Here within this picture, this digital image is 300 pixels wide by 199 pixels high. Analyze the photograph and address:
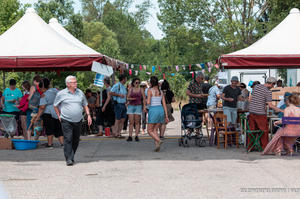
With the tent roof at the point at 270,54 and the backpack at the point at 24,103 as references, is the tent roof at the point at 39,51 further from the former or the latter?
the tent roof at the point at 270,54

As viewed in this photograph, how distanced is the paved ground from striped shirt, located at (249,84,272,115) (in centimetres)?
103

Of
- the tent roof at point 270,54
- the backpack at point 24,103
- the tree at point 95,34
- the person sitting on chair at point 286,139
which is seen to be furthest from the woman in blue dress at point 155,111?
the tree at point 95,34

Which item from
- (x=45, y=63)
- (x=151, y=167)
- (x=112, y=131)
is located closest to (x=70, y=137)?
(x=151, y=167)

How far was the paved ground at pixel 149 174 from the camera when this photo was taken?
7.21 metres

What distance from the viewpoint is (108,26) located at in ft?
272

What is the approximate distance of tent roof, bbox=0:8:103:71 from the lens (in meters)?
12.4

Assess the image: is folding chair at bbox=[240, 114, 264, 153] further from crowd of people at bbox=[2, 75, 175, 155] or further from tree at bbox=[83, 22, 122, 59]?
tree at bbox=[83, 22, 122, 59]

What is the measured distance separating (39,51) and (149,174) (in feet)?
18.2

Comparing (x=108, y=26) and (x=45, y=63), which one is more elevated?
(x=108, y=26)

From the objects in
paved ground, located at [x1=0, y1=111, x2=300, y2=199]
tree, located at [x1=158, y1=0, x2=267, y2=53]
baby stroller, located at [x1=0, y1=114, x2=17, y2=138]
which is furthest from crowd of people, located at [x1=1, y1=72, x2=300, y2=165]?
tree, located at [x1=158, y1=0, x2=267, y2=53]

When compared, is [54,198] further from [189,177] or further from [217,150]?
[217,150]

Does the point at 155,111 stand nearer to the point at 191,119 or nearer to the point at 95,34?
the point at 191,119

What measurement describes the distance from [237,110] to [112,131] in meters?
4.62

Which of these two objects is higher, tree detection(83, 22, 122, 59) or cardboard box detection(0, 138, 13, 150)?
tree detection(83, 22, 122, 59)
